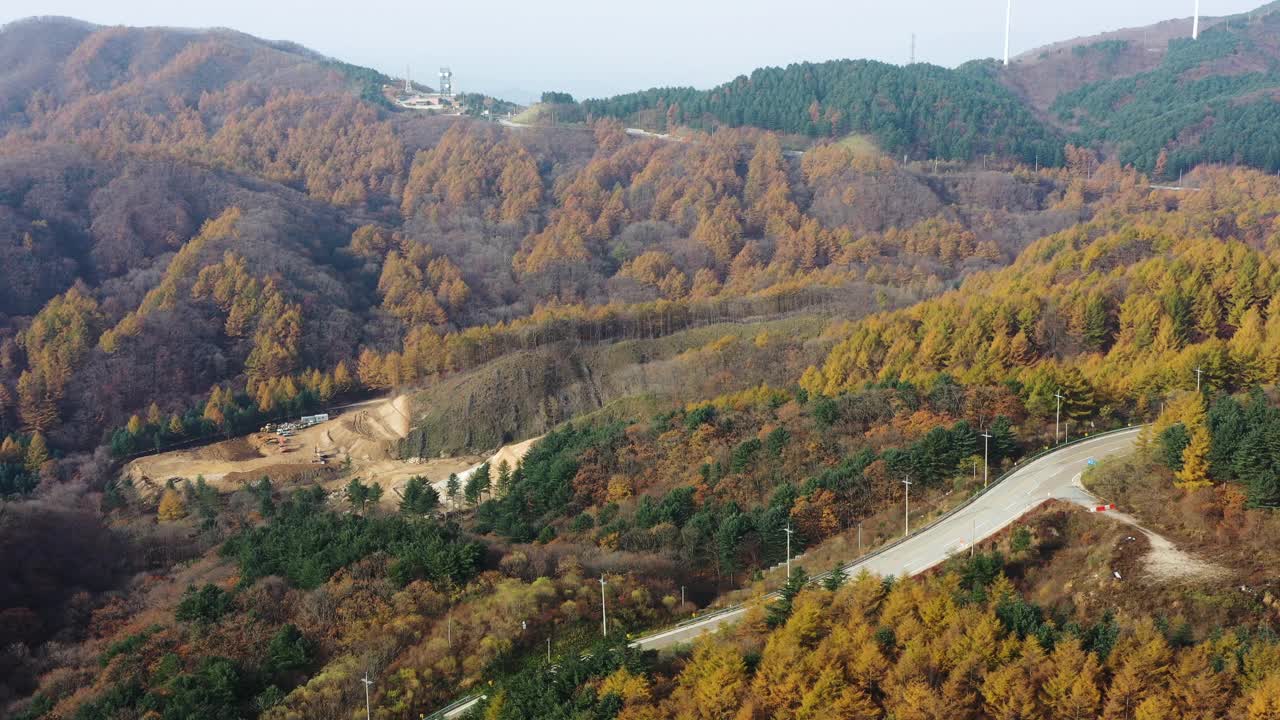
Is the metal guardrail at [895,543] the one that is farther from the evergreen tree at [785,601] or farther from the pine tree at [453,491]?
the pine tree at [453,491]

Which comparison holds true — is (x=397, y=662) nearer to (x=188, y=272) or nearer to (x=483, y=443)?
(x=483, y=443)

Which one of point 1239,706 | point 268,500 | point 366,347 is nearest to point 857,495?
point 1239,706

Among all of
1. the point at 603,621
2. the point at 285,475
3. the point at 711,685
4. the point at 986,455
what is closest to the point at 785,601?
the point at 711,685

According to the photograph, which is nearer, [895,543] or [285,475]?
[895,543]

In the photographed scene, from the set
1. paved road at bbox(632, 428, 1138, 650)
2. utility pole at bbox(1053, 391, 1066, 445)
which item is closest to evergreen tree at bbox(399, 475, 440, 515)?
paved road at bbox(632, 428, 1138, 650)

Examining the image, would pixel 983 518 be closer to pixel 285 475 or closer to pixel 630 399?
pixel 630 399

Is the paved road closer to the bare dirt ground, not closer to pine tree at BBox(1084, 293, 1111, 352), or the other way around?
pine tree at BBox(1084, 293, 1111, 352)

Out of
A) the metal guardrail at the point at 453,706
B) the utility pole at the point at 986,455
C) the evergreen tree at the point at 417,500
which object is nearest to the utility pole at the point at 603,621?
the metal guardrail at the point at 453,706
